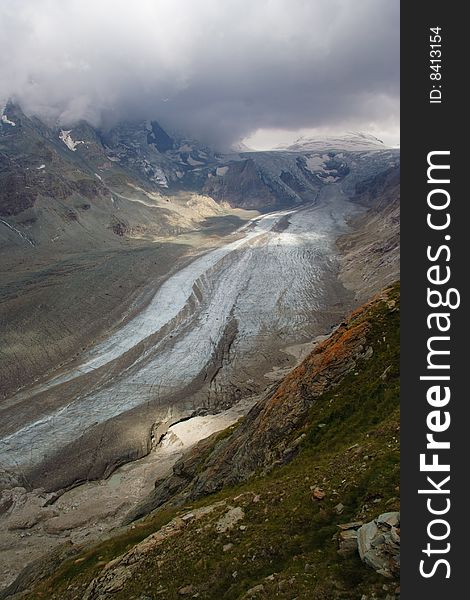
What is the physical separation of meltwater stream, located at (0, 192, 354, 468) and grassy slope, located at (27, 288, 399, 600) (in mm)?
23347

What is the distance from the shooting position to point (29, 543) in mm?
24203

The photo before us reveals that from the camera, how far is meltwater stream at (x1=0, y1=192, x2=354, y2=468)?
120ft

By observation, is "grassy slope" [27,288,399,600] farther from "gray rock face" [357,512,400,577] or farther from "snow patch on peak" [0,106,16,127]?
"snow patch on peak" [0,106,16,127]

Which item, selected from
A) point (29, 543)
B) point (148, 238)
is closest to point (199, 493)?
point (29, 543)

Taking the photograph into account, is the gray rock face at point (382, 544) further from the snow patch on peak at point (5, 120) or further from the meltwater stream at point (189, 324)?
the snow patch on peak at point (5, 120)

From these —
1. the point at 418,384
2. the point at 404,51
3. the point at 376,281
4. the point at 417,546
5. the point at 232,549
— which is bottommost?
Result: the point at 232,549

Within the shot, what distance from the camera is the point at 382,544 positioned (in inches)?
280

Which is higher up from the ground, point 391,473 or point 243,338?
point 243,338

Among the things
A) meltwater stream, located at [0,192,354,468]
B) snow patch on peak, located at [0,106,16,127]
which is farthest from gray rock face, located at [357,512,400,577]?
snow patch on peak, located at [0,106,16,127]

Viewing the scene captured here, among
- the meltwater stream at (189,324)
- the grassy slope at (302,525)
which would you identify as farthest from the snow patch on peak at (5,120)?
the grassy slope at (302,525)

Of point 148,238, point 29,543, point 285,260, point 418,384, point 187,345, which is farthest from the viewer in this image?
point 148,238

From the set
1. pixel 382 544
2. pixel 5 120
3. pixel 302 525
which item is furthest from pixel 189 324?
pixel 5 120

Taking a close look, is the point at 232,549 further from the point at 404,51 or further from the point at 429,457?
the point at 404,51

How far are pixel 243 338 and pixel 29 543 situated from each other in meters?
31.1
